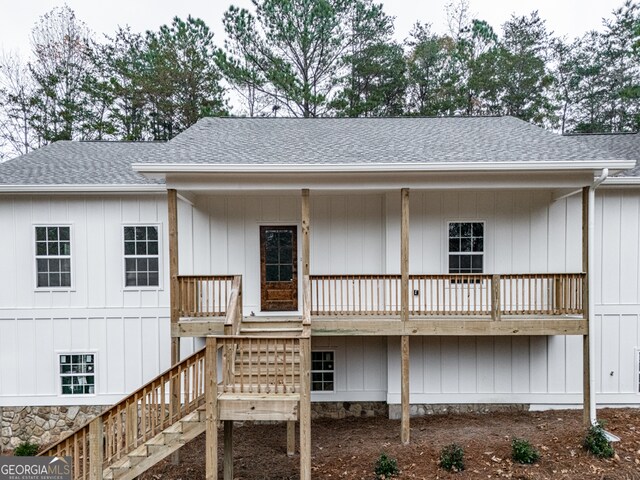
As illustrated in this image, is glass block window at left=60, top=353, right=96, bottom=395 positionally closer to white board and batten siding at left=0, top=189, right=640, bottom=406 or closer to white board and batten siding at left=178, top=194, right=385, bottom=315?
white board and batten siding at left=0, top=189, right=640, bottom=406

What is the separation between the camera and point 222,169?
6.94 meters

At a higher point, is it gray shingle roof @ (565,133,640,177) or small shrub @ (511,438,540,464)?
gray shingle roof @ (565,133,640,177)

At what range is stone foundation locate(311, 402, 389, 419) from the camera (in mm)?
8789

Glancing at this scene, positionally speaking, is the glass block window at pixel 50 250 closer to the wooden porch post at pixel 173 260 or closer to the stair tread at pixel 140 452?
the wooden porch post at pixel 173 260

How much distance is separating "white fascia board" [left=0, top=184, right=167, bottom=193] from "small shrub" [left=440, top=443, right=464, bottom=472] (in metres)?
7.49

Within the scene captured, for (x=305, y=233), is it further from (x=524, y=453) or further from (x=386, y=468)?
(x=524, y=453)

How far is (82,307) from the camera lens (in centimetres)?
859

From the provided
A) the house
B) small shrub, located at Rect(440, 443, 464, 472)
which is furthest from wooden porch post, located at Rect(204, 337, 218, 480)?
small shrub, located at Rect(440, 443, 464, 472)

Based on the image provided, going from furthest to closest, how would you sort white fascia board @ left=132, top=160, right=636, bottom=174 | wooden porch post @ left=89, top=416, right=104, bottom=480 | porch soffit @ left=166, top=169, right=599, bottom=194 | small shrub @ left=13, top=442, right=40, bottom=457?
small shrub @ left=13, top=442, right=40, bottom=457 < porch soffit @ left=166, top=169, right=599, bottom=194 < white fascia board @ left=132, top=160, right=636, bottom=174 < wooden porch post @ left=89, top=416, right=104, bottom=480

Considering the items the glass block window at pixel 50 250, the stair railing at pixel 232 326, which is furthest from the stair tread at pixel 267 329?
the glass block window at pixel 50 250

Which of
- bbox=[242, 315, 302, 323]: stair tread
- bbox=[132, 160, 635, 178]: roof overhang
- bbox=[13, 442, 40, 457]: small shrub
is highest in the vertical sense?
bbox=[132, 160, 635, 178]: roof overhang

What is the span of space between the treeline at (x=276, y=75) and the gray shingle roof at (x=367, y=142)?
7761mm

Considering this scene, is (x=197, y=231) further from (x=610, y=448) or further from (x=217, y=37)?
(x=217, y=37)

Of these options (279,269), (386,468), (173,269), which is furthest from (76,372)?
(386,468)
